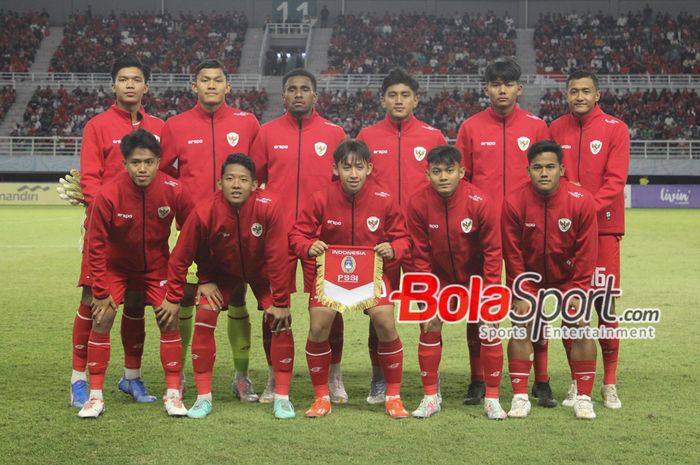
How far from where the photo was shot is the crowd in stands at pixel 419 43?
4103 centimetres

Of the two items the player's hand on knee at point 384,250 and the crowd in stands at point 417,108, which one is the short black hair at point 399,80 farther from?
the crowd in stands at point 417,108

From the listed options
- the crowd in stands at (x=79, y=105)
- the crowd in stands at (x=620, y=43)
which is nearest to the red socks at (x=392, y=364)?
the crowd in stands at (x=79, y=105)

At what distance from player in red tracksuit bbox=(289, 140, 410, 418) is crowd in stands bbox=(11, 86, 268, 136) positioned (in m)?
31.0

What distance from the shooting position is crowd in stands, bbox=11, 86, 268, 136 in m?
35.9

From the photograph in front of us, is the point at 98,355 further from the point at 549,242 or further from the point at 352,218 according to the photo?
the point at 549,242

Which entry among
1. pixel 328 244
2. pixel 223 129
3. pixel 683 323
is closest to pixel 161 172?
pixel 223 129

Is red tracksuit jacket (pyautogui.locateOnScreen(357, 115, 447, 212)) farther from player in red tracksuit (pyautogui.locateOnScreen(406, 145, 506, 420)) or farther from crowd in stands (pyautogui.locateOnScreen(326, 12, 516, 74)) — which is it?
crowd in stands (pyautogui.locateOnScreen(326, 12, 516, 74))

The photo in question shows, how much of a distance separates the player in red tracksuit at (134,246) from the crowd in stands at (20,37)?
126 ft

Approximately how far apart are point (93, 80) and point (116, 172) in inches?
1377

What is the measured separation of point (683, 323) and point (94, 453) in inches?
257

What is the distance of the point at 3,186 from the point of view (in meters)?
31.1

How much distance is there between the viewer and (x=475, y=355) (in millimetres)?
6188

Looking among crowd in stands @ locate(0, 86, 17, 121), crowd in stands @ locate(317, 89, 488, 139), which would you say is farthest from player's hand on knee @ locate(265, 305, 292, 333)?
crowd in stands @ locate(0, 86, 17, 121)

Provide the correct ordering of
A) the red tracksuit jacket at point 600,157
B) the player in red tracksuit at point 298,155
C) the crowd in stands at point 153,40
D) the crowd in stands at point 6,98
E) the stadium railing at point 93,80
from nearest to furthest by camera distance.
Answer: the red tracksuit jacket at point 600,157, the player in red tracksuit at point 298,155, the crowd in stands at point 6,98, the stadium railing at point 93,80, the crowd in stands at point 153,40
